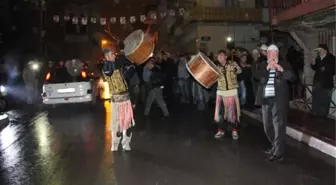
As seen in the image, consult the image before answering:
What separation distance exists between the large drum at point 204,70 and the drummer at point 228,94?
22cm

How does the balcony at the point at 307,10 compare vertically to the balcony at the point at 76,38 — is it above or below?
below

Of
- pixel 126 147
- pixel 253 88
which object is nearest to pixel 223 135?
pixel 126 147

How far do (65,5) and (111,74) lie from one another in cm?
3374

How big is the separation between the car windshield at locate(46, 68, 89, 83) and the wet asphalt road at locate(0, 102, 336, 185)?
12.5 feet

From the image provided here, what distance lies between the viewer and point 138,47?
8031mm

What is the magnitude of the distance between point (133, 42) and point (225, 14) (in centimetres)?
1777

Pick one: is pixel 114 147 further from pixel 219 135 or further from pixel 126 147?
pixel 219 135

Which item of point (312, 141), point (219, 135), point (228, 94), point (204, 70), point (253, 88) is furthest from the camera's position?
point (253, 88)

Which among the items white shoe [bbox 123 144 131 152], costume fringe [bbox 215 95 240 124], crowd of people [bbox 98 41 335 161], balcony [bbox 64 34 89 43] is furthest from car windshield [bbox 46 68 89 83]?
balcony [bbox 64 34 89 43]

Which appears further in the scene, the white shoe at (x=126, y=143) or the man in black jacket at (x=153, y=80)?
Answer: the man in black jacket at (x=153, y=80)

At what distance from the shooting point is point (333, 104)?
1097 cm

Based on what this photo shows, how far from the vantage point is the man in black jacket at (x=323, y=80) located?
10391 mm

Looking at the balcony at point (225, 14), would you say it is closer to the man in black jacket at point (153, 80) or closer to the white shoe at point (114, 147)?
the man in black jacket at point (153, 80)

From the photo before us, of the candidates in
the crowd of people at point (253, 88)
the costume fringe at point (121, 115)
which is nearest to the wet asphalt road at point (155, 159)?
the crowd of people at point (253, 88)
